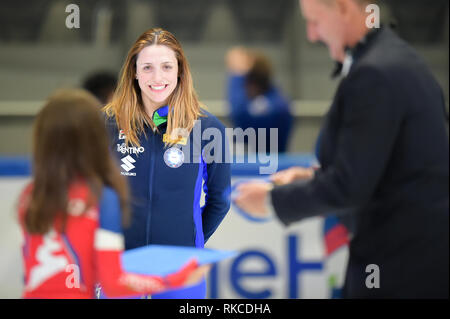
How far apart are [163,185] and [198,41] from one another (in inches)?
257

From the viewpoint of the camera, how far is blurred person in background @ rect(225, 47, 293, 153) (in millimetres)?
5062

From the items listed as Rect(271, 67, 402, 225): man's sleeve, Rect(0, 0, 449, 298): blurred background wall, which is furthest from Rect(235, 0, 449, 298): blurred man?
Rect(0, 0, 449, 298): blurred background wall

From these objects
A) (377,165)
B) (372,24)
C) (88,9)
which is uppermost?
(88,9)

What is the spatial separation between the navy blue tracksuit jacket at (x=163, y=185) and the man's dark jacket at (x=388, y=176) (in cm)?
70

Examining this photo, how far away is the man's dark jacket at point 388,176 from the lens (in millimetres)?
1326

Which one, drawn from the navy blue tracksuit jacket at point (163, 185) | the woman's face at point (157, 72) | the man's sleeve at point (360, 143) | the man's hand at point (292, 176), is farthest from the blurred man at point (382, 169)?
the woman's face at point (157, 72)

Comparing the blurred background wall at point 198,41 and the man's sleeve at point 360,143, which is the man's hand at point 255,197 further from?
the blurred background wall at point 198,41

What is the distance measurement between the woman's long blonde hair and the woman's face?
3 centimetres

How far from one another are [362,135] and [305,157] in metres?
2.53

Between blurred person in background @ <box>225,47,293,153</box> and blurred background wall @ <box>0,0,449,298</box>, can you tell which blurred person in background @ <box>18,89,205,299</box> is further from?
blurred background wall @ <box>0,0,449,298</box>
